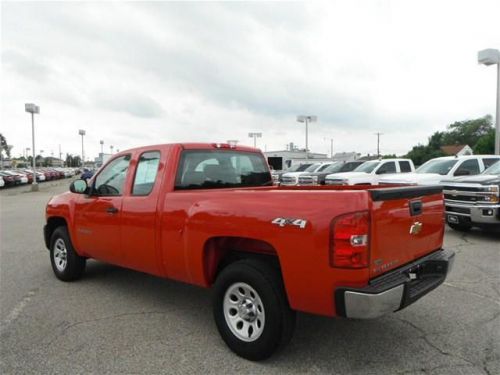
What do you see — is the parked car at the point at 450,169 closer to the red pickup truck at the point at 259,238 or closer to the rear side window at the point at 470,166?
the rear side window at the point at 470,166

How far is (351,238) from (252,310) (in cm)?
113

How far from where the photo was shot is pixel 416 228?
364 centimetres

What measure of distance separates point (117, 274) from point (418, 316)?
4.16 meters

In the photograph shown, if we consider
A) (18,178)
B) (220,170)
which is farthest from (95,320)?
(18,178)

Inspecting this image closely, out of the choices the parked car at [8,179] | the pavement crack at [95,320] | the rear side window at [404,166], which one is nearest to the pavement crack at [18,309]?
the pavement crack at [95,320]

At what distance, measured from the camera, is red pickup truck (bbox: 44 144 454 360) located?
304 centimetres

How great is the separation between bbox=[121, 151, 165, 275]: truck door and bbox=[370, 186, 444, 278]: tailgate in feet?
7.26

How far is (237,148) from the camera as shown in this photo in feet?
17.2

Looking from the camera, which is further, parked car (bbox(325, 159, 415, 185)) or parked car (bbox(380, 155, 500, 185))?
parked car (bbox(325, 159, 415, 185))

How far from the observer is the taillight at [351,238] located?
9.80ft

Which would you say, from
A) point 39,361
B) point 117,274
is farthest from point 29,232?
point 39,361

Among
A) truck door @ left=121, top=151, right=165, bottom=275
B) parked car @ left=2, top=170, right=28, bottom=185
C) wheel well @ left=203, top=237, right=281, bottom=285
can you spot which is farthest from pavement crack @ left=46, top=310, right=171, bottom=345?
parked car @ left=2, top=170, right=28, bottom=185

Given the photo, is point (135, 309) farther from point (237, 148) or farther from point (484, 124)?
point (484, 124)

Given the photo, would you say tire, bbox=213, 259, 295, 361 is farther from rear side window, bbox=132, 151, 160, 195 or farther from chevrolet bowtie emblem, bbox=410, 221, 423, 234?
rear side window, bbox=132, 151, 160, 195
